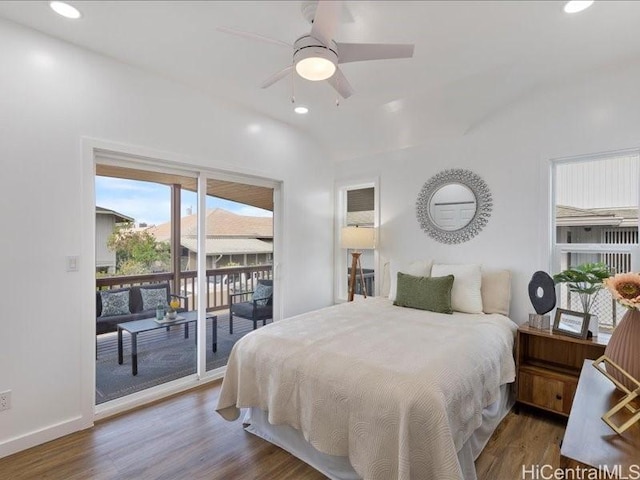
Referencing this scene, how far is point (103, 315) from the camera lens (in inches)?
108

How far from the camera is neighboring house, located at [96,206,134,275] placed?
265cm

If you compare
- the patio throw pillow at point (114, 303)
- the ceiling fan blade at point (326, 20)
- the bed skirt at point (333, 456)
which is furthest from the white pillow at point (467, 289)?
the patio throw pillow at point (114, 303)

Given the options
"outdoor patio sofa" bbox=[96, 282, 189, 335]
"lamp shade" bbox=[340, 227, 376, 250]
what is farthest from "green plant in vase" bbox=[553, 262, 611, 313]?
"outdoor patio sofa" bbox=[96, 282, 189, 335]

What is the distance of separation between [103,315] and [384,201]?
3135 millimetres

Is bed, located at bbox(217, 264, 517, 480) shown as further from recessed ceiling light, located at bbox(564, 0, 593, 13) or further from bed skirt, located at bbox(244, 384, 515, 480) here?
recessed ceiling light, located at bbox(564, 0, 593, 13)

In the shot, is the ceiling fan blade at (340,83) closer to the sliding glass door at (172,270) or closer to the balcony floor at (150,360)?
the sliding glass door at (172,270)

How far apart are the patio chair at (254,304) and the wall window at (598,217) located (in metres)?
2.89

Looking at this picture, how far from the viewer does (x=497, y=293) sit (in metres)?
3.04

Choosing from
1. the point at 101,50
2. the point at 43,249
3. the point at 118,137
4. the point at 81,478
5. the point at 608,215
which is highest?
the point at 101,50

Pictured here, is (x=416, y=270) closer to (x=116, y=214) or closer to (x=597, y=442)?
(x=597, y=442)

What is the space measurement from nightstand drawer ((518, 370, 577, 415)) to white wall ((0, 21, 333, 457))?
330cm

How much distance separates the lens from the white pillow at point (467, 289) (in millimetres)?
2990

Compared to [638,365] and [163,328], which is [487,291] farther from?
[163,328]

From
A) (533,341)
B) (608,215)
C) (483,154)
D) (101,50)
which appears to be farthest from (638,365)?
(101,50)
